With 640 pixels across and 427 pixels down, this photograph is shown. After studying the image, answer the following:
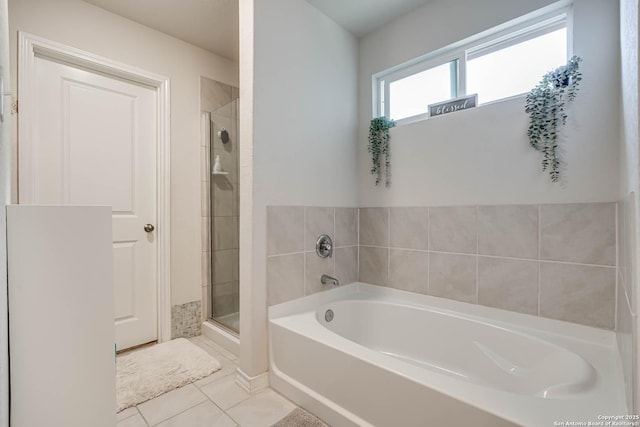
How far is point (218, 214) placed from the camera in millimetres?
2502

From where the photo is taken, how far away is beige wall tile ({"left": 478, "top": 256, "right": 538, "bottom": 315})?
1603mm

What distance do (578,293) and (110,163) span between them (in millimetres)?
3004

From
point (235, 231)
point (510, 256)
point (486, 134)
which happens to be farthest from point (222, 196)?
point (510, 256)

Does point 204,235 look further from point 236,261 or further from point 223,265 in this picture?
point 236,261

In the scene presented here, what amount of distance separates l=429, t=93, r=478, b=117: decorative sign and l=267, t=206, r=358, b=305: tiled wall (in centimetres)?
92

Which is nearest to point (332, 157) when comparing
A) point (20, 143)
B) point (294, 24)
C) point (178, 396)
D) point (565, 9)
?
point (294, 24)

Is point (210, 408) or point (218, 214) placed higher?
point (218, 214)

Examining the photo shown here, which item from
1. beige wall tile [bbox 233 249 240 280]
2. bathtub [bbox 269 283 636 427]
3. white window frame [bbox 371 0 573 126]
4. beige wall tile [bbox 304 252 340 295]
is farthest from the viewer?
beige wall tile [bbox 233 249 240 280]

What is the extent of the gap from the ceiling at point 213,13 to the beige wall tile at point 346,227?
140 cm

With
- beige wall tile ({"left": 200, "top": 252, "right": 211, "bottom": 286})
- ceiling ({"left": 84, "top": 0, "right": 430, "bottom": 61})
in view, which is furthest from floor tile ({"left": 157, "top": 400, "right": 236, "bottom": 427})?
ceiling ({"left": 84, "top": 0, "right": 430, "bottom": 61})

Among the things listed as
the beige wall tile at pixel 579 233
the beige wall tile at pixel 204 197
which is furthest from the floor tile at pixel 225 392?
Answer: the beige wall tile at pixel 579 233

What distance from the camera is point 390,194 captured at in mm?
2180

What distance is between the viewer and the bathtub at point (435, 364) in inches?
38.4

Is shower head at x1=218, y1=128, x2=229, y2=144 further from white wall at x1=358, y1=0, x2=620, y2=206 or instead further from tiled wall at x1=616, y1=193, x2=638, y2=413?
tiled wall at x1=616, y1=193, x2=638, y2=413
